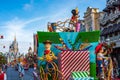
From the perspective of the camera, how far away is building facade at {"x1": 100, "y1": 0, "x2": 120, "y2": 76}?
1677 inches

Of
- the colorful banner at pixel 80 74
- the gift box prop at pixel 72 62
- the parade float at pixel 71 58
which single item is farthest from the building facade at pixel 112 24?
the colorful banner at pixel 80 74

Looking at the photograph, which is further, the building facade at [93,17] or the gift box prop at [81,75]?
the building facade at [93,17]

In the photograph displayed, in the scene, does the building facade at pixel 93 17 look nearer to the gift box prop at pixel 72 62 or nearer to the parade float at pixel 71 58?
the parade float at pixel 71 58

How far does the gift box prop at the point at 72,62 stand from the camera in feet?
41.6

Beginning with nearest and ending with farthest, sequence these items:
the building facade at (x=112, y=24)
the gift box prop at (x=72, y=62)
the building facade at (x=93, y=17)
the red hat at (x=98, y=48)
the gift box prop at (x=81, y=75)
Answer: the gift box prop at (x=81, y=75) < the gift box prop at (x=72, y=62) < the red hat at (x=98, y=48) < the building facade at (x=112, y=24) < the building facade at (x=93, y=17)

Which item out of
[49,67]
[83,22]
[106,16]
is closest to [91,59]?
[49,67]

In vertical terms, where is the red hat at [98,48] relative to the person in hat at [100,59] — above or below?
above

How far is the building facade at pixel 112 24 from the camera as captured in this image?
4260 cm

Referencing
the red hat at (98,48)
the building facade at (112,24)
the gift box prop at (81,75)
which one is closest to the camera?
the gift box prop at (81,75)

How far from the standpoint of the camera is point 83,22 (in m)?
61.8

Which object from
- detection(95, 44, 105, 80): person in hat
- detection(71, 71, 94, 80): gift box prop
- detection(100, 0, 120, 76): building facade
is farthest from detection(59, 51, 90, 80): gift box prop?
detection(100, 0, 120, 76): building facade

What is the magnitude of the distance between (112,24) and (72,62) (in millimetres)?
33611

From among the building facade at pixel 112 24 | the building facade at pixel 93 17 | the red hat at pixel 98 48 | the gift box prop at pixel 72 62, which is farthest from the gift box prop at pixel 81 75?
the building facade at pixel 93 17

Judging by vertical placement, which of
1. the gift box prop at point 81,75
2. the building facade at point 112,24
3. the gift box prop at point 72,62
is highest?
the building facade at point 112,24
